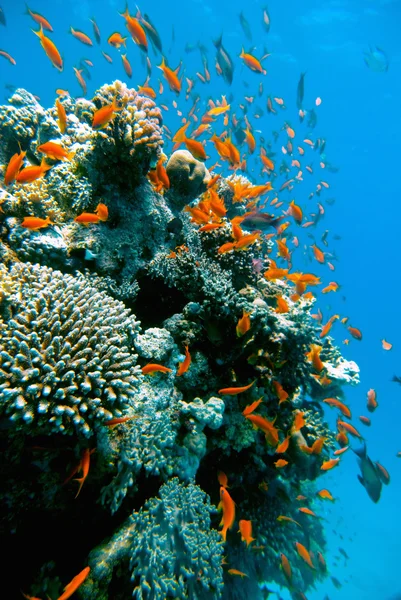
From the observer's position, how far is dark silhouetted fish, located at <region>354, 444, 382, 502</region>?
5148mm

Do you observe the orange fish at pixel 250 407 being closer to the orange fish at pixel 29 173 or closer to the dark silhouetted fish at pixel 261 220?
the dark silhouetted fish at pixel 261 220

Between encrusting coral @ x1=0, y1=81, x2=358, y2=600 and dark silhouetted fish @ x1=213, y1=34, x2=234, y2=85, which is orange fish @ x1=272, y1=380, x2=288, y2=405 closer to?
encrusting coral @ x1=0, y1=81, x2=358, y2=600

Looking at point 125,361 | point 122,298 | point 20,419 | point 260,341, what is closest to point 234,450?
point 260,341

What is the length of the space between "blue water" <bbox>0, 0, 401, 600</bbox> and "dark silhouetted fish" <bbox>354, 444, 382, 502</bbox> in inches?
342

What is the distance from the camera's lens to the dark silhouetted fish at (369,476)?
515 centimetres

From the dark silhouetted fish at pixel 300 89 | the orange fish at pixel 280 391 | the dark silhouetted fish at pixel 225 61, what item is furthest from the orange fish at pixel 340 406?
the dark silhouetted fish at pixel 300 89

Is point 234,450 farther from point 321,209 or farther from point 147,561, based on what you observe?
point 321,209

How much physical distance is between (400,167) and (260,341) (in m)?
82.8

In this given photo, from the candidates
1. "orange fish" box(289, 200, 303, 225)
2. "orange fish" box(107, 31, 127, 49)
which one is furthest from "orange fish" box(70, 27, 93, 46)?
"orange fish" box(289, 200, 303, 225)

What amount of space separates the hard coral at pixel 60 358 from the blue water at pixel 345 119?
38.2 feet

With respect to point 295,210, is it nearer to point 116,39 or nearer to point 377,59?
point 116,39

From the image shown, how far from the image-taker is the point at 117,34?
6.23 m

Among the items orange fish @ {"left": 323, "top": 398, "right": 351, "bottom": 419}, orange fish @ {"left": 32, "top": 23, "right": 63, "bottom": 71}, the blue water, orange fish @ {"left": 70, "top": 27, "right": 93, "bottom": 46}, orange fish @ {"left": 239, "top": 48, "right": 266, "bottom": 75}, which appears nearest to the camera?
orange fish @ {"left": 32, "top": 23, "right": 63, "bottom": 71}

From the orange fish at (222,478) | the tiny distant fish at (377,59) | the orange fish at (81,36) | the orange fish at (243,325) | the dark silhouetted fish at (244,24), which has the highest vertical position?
the tiny distant fish at (377,59)
